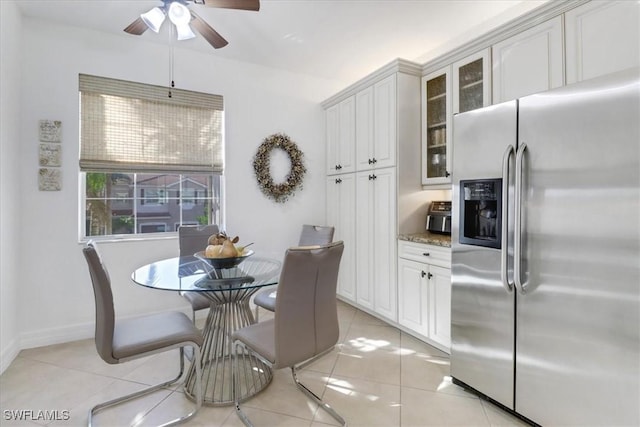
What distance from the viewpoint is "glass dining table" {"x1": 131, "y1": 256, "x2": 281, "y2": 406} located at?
183 centimetres

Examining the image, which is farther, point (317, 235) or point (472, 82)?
point (317, 235)

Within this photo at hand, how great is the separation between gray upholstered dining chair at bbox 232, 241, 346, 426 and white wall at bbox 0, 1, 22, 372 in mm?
2016

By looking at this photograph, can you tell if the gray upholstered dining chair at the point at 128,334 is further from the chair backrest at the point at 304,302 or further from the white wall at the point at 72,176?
the white wall at the point at 72,176

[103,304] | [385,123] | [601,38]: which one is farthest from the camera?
[385,123]

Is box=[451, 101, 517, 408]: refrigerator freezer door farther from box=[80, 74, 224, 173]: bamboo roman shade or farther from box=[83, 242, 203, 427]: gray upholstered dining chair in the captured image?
box=[80, 74, 224, 173]: bamboo roman shade

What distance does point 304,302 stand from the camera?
1.62 meters

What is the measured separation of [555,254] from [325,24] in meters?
2.52

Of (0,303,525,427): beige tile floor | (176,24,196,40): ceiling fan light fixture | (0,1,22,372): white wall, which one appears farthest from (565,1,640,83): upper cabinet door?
(0,1,22,372): white wall

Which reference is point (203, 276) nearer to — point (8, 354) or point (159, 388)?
point (159, 388)

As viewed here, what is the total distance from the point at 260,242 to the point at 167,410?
79.9 inches

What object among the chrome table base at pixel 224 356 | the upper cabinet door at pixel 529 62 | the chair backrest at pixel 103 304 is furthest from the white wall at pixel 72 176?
the upper cabinet door at pixel 529 62

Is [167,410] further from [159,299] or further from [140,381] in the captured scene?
[159,299]

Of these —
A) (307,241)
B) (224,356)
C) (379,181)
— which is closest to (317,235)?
(307,241)

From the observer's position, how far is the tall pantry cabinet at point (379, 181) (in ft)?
9.67
